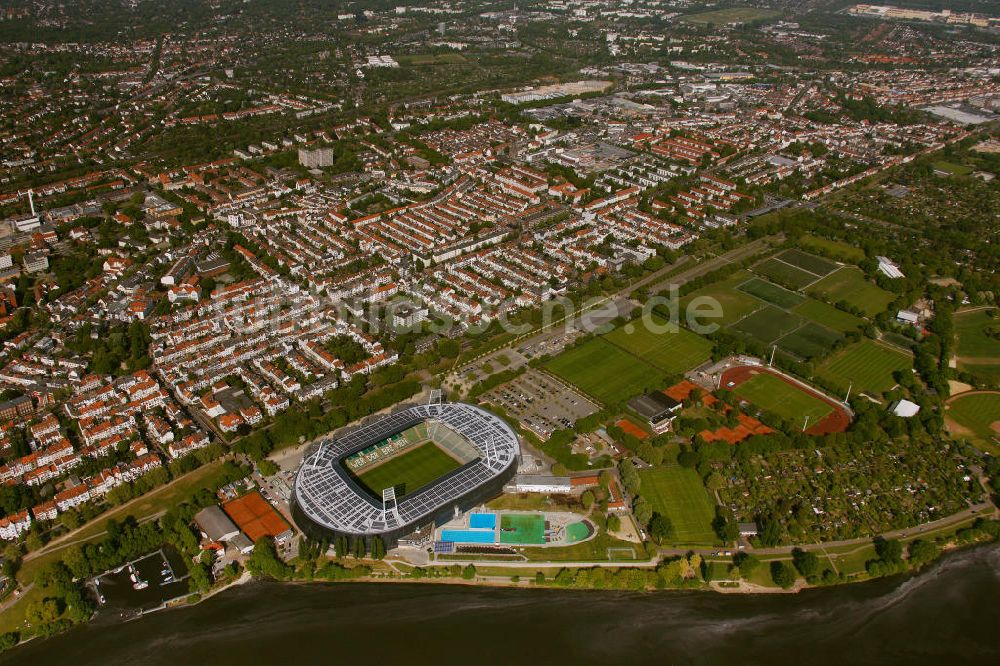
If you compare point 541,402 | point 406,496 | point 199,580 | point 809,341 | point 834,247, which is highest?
point 406,496

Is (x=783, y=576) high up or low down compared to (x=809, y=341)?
up

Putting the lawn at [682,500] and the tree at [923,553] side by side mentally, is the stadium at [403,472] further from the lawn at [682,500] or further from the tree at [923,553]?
the tree at [923,553]

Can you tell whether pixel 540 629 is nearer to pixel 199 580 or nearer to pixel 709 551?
pixel 709 551

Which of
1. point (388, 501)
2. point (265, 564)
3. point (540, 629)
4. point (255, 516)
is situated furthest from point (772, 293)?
point (265, 564)

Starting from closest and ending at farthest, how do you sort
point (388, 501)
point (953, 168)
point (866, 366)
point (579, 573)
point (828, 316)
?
point (579, 573), point (388, 501), point (866, 366), point (828, 316), point (953, 168)

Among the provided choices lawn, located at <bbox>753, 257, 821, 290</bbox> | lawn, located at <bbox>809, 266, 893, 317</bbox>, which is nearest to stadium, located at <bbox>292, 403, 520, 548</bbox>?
lawn, located at <bbox>753, 257, 821, 290</bbox>

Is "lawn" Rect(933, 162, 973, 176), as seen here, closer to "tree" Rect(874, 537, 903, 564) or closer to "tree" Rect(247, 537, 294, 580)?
"tree" Rect(874, 537, 903, 564)

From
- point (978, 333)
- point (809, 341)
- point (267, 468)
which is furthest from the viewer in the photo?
point (978, 333)

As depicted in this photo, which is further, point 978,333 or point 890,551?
point 978,333
